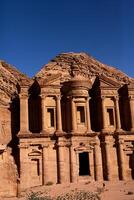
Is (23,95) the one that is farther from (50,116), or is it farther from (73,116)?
(73,116)

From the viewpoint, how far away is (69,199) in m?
25.1

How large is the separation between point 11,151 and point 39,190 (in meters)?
4.90

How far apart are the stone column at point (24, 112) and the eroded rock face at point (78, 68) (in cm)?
632

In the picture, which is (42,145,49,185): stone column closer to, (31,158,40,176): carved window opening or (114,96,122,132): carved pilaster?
(31,158,40,176): carved window opening

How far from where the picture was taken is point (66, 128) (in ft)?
116

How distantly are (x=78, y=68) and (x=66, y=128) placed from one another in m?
8.33

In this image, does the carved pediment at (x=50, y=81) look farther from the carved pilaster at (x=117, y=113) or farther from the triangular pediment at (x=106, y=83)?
the carved pilaster at (x=117, y=113)

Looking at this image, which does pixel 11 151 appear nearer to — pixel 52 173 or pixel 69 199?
pixel 52 173

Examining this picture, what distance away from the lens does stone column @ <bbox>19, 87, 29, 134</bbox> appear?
33537mm

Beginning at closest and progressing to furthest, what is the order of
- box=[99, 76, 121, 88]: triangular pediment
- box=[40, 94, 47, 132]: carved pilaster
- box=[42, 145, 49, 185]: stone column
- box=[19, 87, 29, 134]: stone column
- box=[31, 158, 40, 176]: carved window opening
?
box=[42, 145, 49, 185]: stone column, box=[31, 158, 40, 176]: carved window opening, box=[19, 87, 29, 134]: stone column, box=[40, 94, 47, 132]: carved pilaster, box=[99, 76, 121, 88]: triangular pediment

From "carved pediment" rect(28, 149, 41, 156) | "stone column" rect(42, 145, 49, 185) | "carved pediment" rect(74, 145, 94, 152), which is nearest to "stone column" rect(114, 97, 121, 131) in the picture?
"carved pediment" rect(74, 145, 94, 152)

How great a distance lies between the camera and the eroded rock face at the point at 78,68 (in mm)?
40963

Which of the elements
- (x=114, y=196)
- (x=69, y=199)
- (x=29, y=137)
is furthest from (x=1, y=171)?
(x=29, y=137)

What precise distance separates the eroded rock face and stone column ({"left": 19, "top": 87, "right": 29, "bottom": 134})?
6.32m
